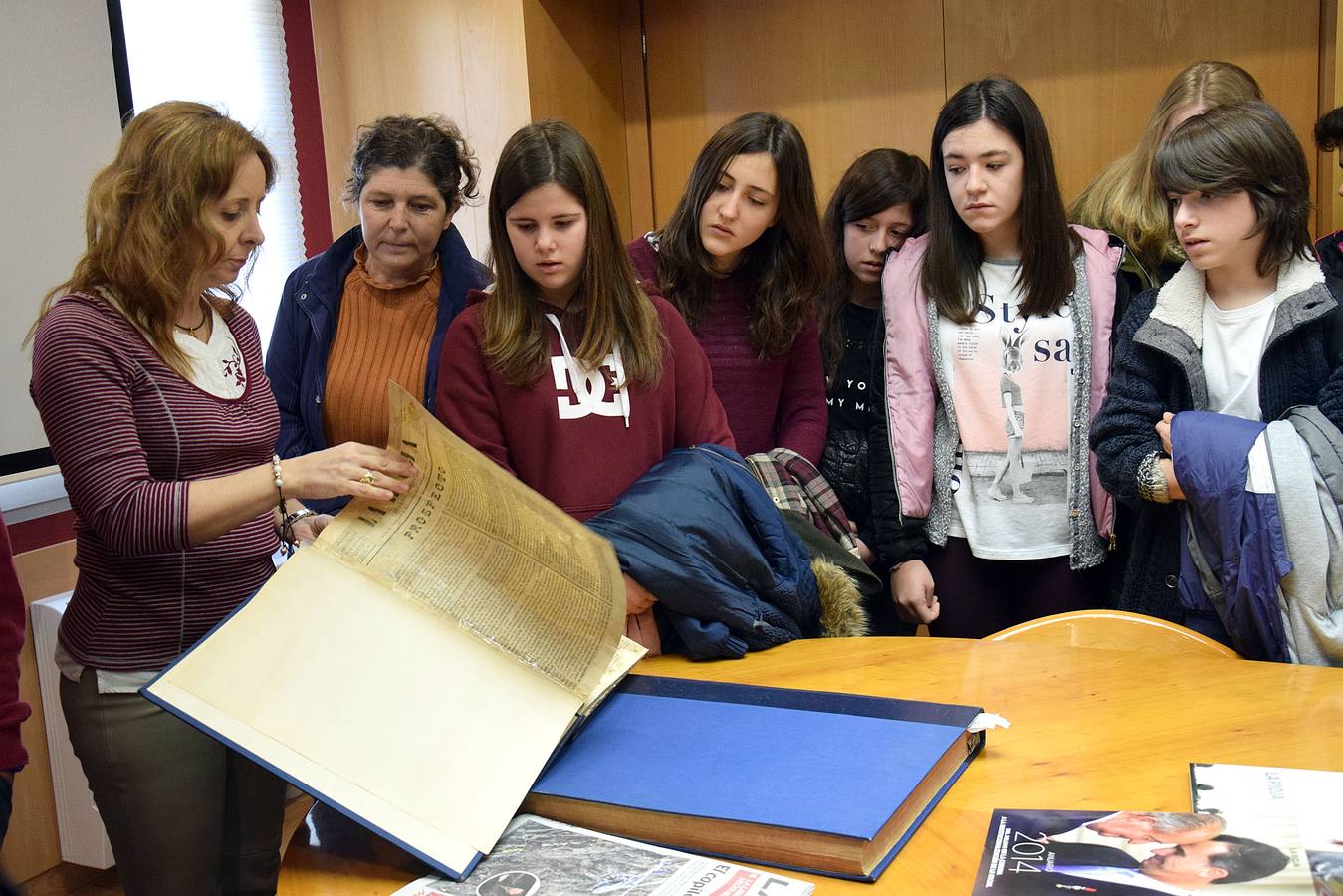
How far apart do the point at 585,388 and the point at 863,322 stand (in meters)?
0.95

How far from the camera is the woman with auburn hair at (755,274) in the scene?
2.12 meters

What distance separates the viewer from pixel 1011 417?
2.09m

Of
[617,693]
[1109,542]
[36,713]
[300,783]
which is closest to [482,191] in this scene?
[36,713]

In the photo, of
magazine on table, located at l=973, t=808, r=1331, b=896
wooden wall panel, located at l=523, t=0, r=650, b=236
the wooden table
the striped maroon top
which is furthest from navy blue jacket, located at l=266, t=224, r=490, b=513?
magazine on table, located at l=973, t=808, r=1331, b=896

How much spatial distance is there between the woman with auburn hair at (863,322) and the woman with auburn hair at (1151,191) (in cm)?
37

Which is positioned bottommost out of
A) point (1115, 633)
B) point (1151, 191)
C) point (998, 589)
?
point (998, 589)

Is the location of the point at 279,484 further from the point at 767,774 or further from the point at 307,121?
the point at 307,121

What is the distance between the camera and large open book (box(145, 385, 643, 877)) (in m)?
1.01

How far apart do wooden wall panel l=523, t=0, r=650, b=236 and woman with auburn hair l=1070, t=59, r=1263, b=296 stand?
1.47m

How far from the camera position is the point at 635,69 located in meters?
3.66

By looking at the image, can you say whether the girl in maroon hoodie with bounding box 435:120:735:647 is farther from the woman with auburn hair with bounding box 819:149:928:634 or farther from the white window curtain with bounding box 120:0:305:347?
the white window curtain with bounding box 120:0:305:347

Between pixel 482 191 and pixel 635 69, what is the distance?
0.70 meters

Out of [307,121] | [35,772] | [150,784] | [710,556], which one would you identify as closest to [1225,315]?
[710,556]

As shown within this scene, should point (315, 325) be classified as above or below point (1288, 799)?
above
